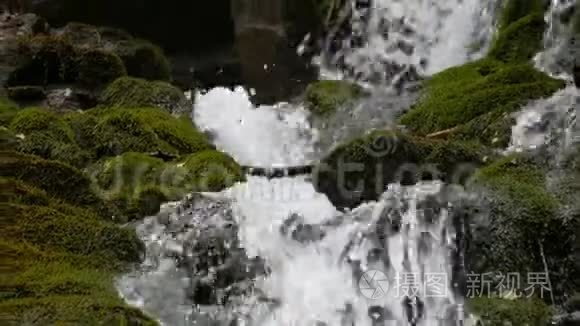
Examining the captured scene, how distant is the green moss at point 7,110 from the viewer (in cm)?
765

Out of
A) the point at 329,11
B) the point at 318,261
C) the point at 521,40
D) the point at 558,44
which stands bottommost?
the point at 318,261

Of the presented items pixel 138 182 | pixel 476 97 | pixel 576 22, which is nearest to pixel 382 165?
pixel 138 182

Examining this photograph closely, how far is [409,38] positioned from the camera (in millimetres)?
13023

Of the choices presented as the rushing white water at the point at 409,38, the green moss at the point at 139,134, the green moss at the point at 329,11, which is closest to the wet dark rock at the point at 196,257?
the green moss at the point at 139,134

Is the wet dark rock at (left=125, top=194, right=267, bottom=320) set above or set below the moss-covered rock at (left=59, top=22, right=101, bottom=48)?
below

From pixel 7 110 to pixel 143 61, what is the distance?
3.19 metres

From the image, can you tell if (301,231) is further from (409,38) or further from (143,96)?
(409,38)

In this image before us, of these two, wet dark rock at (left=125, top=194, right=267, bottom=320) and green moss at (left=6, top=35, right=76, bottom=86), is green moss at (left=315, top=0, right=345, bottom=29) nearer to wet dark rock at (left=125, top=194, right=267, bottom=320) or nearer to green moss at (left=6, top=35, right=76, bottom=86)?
green moss at (left=6, top=35, right=76, bottom=86)

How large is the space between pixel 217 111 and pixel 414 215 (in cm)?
520

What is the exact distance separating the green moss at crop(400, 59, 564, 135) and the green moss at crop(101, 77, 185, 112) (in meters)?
2.49

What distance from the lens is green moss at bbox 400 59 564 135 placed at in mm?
7492

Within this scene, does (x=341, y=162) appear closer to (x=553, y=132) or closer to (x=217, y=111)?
(x=553, y=132)

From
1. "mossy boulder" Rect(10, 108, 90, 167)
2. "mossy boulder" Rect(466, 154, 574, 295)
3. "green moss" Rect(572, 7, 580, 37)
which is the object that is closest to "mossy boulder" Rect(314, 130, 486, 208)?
"mossy boulder" Rect(466, 154, 574, 295)

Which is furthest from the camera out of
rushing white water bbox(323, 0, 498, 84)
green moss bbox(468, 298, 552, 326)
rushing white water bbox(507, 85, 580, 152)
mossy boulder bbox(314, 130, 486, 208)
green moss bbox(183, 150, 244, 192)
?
rushing white water bbox(323, 0, 498, 84)
